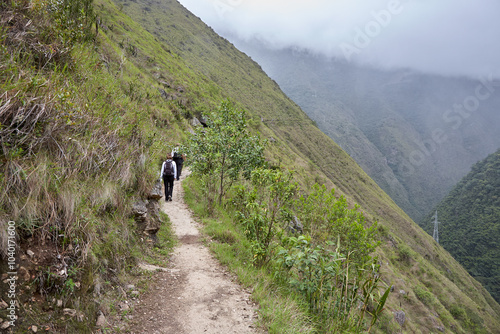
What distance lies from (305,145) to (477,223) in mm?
113144

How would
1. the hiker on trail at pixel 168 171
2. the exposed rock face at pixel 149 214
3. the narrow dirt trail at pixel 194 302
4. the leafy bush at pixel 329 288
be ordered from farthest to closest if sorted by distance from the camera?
the hiker on trail at pixel 168 171, the exposed rock face at pixel 149 214, the leafy bush at pixel 329 288, the narrow dirt trail at pixel 194 302

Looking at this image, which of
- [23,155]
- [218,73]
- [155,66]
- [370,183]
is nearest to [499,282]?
[370,183]

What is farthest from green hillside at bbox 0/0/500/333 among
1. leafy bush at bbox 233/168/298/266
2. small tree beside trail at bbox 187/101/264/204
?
small tree beside trail at bbox 187/101/264/204

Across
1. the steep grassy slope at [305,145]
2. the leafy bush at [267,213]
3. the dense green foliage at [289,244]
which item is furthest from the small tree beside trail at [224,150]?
the steep grassy slope at [305,145]

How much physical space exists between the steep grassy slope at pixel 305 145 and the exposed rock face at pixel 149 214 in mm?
44706

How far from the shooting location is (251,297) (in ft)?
14.8

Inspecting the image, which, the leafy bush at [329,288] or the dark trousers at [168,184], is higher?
the leafy bush at [329,288]

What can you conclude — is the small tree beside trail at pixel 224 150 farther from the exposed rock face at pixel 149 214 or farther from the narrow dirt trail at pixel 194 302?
the narrow dirt trail at pixel 194 302

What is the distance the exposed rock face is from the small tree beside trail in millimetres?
3280

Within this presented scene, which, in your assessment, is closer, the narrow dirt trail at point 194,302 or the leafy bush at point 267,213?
the narrow dirt trail at point 194,302

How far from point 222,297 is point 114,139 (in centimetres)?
327

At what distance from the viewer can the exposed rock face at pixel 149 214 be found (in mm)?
5398

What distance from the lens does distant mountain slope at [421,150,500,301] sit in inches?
4306

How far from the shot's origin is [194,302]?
4.16m
